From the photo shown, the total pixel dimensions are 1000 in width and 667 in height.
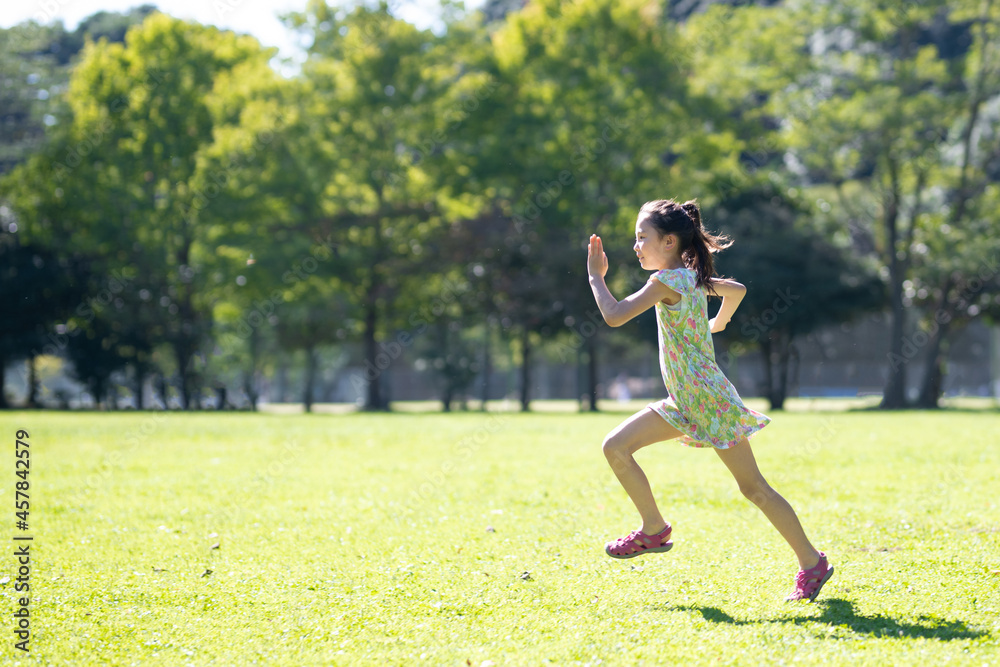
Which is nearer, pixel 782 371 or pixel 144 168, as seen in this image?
pixel 782 371

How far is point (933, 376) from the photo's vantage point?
35.2m

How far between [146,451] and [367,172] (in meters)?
25.0

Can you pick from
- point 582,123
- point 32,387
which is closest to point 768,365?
point 582,123

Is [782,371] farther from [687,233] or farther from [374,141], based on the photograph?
[687,233]

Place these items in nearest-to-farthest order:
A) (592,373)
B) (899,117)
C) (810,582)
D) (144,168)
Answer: (810,582)
(899,117)
(592,373)
(144,168)

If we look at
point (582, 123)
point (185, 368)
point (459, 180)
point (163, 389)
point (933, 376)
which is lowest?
point (163, 389)

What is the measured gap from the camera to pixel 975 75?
113ft

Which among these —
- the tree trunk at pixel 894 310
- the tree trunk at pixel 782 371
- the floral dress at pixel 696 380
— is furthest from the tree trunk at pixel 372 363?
the floral dress at pixel 696 380

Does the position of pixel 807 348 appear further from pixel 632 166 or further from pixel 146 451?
pixel 146 451

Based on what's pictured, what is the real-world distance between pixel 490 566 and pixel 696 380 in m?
1.86

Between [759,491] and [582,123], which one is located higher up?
[582,123]

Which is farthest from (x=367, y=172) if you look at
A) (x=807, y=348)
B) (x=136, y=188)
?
(x=807, y=348)

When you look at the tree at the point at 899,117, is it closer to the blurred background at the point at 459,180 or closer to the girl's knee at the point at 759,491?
the blurred background at the point at 459,180

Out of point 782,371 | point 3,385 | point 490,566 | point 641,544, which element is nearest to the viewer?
point 641,544
